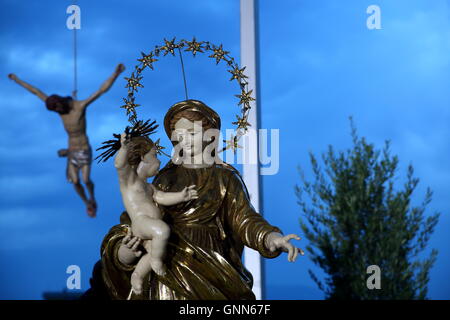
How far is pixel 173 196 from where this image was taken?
2.73 metres

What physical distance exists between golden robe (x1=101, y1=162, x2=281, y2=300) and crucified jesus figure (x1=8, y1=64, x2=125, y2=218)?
1841 millimetres

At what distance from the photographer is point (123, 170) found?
8.78ft

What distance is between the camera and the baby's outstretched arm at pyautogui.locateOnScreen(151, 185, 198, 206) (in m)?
2.69

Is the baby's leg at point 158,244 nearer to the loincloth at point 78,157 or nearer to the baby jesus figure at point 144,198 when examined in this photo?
the baby jesus figure at point 144,198

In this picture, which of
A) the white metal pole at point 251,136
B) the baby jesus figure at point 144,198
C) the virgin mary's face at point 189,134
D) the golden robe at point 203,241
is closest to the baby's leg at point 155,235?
the baby jesus figure at point 144,198

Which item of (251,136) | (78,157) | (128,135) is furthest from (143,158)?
(78,157)

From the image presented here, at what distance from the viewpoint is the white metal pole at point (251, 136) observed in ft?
14.4

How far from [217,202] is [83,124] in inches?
83.8

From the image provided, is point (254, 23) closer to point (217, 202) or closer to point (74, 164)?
point (74, 164)

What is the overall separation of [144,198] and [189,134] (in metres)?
0.43

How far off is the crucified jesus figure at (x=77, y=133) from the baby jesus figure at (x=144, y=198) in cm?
214

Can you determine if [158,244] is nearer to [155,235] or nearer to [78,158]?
[155,235]

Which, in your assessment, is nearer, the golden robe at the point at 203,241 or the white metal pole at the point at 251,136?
the golden robe at the point at 203,241
